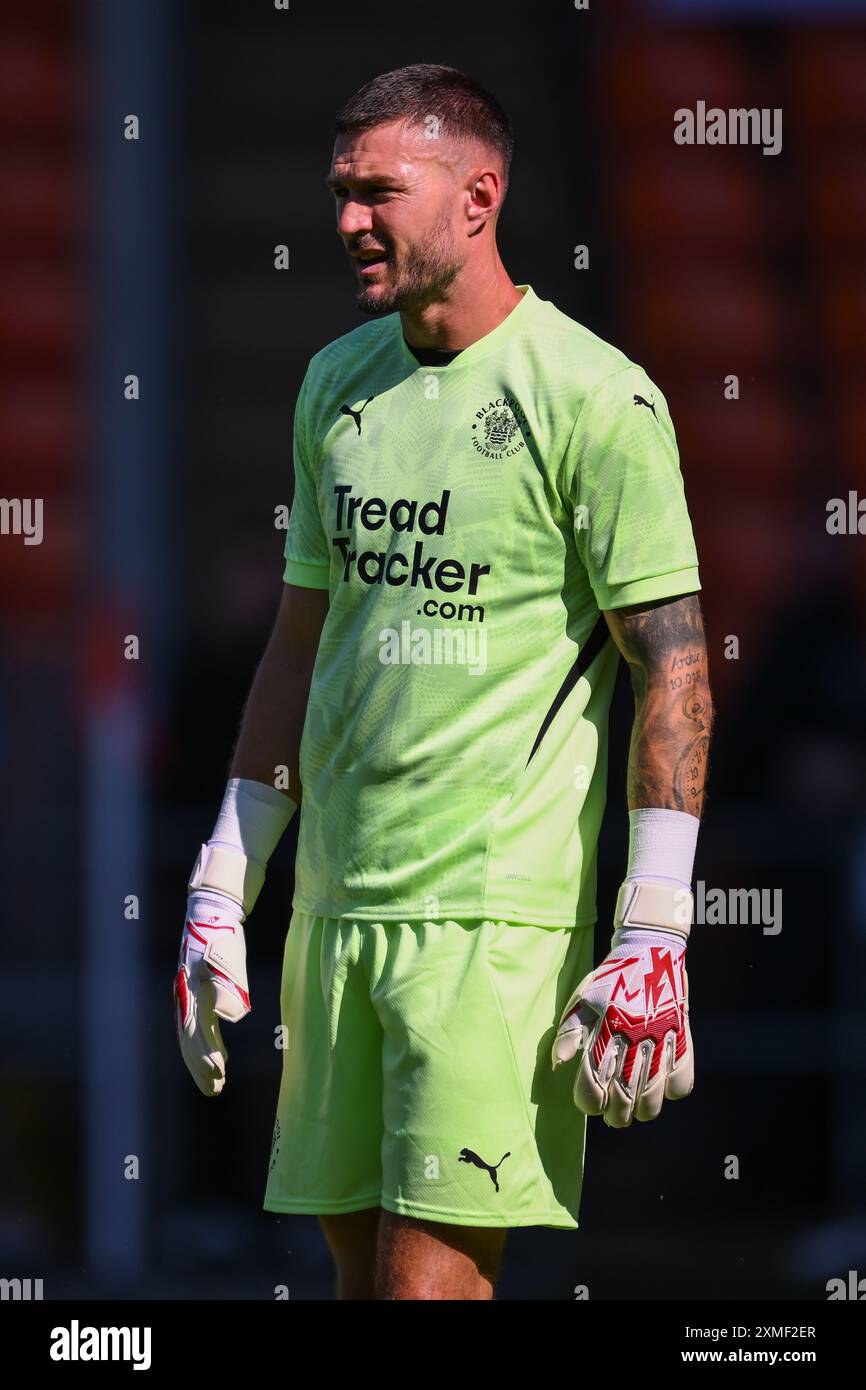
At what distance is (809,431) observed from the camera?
5.85m

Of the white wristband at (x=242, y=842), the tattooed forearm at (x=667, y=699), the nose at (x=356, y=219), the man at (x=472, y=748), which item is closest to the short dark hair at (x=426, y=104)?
the man at (x=472, y=748)

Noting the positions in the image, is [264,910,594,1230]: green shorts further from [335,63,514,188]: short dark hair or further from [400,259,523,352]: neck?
[335,63,514,188]: short dark hair

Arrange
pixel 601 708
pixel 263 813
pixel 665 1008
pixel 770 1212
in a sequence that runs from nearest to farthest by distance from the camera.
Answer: pixel 665 1008 < pixel 601 708 < pixel 263 813 < pixel 770 1212

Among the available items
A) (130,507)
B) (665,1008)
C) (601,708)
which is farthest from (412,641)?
(130,507)

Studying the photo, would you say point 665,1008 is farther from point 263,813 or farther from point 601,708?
point 263,813

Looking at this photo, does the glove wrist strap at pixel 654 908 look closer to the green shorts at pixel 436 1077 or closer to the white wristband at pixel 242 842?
the green shorts at pixel 436 1077

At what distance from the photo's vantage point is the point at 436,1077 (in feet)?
10.5

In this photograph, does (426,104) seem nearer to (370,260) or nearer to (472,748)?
(370,260)

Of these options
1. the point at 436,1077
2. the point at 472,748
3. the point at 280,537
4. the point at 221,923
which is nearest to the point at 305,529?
the point at 472,748

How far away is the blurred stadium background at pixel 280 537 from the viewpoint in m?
5.71

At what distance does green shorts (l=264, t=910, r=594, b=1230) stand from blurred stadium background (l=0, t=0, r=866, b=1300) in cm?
238

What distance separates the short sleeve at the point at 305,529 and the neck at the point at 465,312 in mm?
275

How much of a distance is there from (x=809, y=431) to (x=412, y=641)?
288 centimetres

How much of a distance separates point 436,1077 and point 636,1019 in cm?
32
